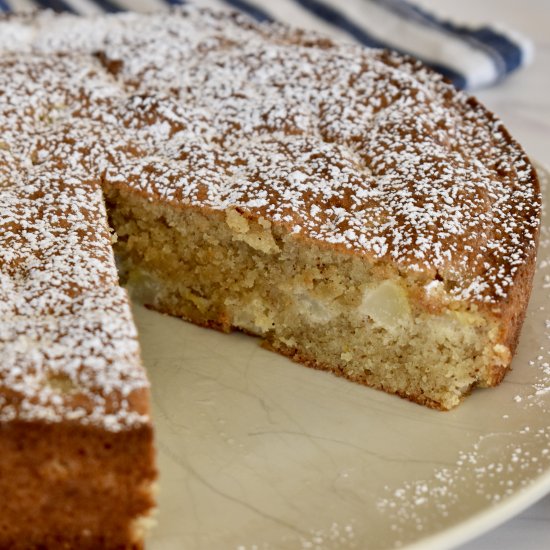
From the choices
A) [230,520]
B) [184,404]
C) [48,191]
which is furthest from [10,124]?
[230,520]

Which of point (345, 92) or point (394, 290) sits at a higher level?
point (345, 92)

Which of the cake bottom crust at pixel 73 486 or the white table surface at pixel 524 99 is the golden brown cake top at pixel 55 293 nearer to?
the cake bottom crust at pixel 73 486

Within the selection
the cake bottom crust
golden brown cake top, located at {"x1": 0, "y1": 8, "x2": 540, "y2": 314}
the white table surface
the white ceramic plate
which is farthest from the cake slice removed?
the white table surface

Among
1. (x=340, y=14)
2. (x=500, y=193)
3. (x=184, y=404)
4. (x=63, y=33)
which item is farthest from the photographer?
(x=340, y=14)

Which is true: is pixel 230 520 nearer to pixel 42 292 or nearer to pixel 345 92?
pixel 42 292

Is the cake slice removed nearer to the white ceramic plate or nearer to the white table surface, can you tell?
the white ceramic plate

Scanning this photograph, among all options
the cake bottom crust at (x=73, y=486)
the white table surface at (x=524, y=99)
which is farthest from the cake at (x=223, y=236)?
the white table surface at (x=524, y=99)

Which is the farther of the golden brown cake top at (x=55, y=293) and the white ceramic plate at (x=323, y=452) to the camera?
the white ceramic plate at (x=323, y=452)
